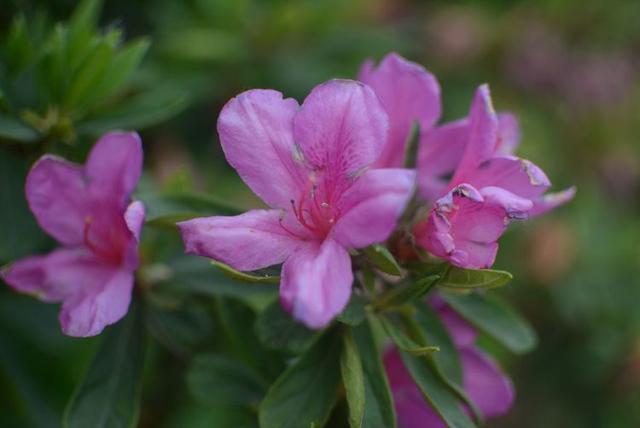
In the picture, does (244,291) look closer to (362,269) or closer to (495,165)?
(362,269)

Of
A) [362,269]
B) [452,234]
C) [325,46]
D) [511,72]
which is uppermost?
[452,234]

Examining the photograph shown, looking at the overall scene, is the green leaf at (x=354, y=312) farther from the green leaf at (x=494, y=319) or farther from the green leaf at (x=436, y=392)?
the green leaf at (x=494, y=319)

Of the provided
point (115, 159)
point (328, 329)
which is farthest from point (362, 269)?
point (115, 159)

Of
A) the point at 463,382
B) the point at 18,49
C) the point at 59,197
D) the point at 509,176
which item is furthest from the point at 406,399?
the point at 18,49

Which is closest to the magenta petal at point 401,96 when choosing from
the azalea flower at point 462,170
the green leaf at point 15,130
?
the azalea flower at point 462,170

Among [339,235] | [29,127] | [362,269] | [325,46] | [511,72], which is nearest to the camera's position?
[339,235]

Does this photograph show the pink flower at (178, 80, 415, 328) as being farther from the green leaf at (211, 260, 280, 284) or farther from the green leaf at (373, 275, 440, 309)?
the green leaf at (373, 275, 440, 309)
